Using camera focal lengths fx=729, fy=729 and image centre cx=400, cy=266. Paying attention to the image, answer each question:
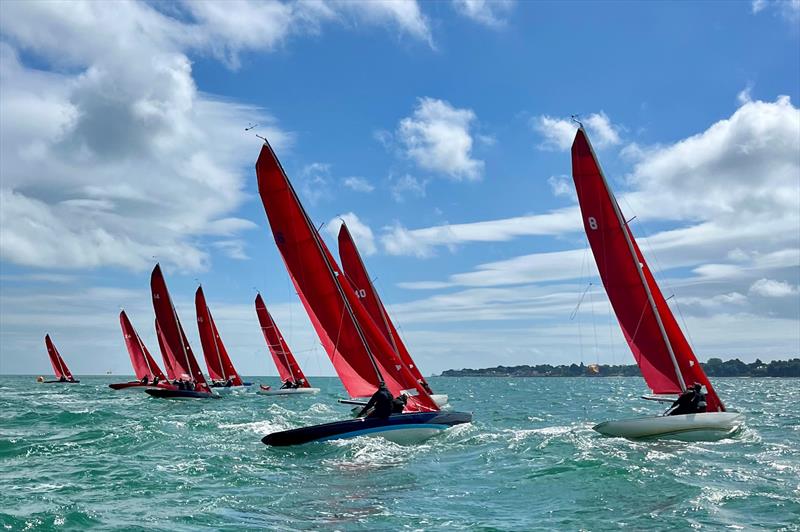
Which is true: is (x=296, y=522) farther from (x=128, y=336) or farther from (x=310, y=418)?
(x=128, y=336)

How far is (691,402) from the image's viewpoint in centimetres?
2262

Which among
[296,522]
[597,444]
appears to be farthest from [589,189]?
[296,522]

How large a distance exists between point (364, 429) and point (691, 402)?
33.3 ft

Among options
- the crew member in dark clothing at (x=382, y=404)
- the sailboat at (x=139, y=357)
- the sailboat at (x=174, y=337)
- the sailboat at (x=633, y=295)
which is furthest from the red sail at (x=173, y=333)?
the sailboat at (x=633, y=295)

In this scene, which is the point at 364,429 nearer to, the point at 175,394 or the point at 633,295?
the point at 633,295

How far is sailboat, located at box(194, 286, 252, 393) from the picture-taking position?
233 feet

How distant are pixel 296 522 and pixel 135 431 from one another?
16316 mm

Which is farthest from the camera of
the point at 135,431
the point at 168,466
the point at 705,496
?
the point at 135,431

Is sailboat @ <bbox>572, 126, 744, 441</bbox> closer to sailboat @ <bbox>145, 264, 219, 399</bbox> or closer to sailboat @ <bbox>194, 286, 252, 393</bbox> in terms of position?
sailboat @ <bbox>145, 264, 219, 399</bbox>

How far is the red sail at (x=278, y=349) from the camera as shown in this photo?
66875 mm

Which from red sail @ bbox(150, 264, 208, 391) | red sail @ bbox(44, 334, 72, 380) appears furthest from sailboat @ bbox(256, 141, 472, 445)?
red sail @ bbox(44, 334, 72, 380)

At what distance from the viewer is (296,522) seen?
12.9 meters

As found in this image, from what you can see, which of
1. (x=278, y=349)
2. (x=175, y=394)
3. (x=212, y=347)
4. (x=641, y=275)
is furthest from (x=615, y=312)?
(x=212, y=347)

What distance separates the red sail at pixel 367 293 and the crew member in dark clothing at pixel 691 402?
15.5 m
